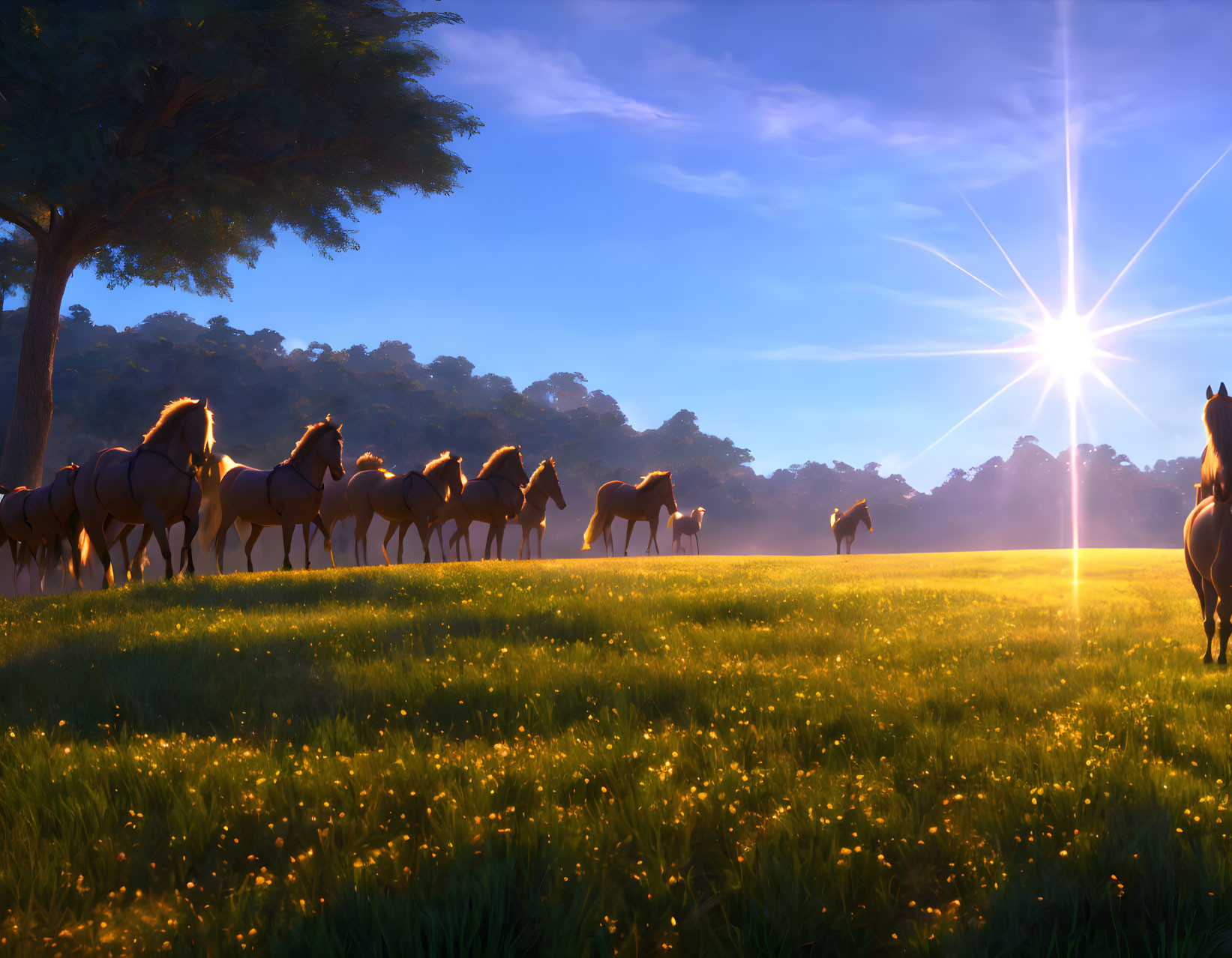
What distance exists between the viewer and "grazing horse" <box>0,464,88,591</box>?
15312 millimetres

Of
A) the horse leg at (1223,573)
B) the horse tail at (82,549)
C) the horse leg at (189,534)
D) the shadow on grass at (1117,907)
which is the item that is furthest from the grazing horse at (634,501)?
the shadow on grass at (1117,907)

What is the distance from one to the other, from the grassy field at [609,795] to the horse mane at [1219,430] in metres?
1.80

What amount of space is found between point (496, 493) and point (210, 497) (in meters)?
8.34

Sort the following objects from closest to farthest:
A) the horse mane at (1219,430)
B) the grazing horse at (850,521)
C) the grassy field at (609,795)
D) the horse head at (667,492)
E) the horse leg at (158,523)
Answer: the grassy field at (609,795) → the horse mane at (1219,430) → the horse leg at (158,523) → the horse head at (667,492) → the grazing horse at (850,521)

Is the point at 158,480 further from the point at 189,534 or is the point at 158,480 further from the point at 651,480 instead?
the point at 651,480

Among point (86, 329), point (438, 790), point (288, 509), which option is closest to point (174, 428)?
point (288, 509)

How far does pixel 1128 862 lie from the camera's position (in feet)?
8.78

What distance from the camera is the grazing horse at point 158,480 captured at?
37.7 ft

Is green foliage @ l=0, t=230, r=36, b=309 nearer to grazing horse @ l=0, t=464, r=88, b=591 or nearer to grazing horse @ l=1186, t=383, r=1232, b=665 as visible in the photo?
grazing horse @ l=0, t=464, r=88, b=591

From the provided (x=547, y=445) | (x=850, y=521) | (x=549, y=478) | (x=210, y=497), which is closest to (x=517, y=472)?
(x=549, y=478)

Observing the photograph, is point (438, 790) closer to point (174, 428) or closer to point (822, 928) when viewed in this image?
point (822, 928)

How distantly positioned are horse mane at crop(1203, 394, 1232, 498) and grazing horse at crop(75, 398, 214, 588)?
1341 centimetres

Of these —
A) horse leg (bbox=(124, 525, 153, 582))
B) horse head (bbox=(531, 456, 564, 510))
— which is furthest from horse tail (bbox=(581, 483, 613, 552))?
horse leg (bbox=(124, 525, 153, 582))

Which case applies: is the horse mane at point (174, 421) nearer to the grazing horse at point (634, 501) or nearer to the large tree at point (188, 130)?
the large tree at point (188, 130)
